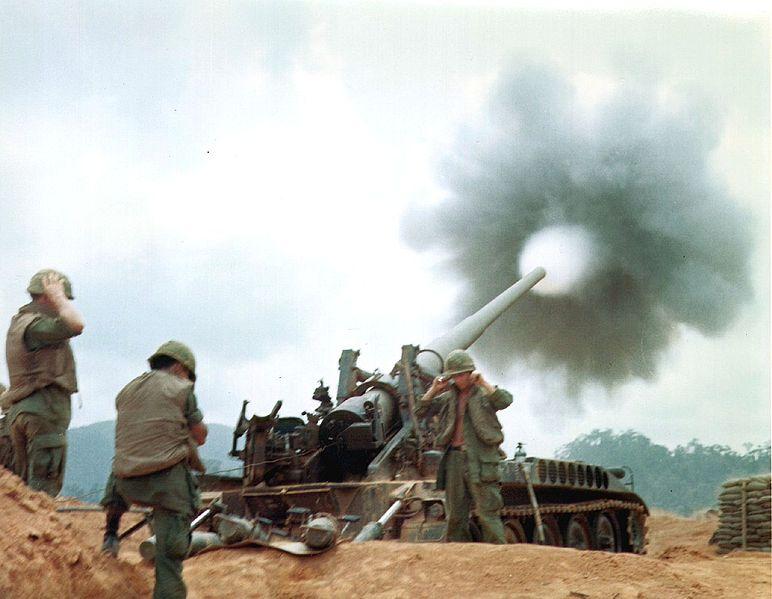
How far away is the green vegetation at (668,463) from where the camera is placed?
3494 cm

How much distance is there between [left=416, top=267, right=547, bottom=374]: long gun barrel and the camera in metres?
10.8

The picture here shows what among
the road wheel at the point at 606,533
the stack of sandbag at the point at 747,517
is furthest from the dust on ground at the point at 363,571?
the stack of sandbag at the point at 747,517

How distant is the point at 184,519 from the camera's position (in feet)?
14.4

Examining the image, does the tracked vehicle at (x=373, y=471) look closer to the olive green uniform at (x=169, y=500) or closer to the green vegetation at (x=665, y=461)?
the olive green uniform at (x=169, y=500)

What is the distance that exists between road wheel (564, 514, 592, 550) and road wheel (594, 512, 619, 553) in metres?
0.24

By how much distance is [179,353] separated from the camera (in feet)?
15.1

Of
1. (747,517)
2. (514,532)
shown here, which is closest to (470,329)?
(514,532)

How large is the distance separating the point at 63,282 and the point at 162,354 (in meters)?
1.05

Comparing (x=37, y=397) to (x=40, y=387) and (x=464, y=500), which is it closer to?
(x=40, y=387)

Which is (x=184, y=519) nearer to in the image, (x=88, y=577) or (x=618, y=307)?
(x=88, y=577)

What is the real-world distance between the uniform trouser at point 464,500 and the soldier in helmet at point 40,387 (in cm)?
328

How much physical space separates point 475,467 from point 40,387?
11.6ft

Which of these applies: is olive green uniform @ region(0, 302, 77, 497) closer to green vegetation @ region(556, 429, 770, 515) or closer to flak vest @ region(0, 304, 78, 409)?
flak vest @ region(0, 304, 78, 409)

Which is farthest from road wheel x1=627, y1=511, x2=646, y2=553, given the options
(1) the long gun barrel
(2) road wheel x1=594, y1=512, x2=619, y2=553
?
(1) the long gun barrel
